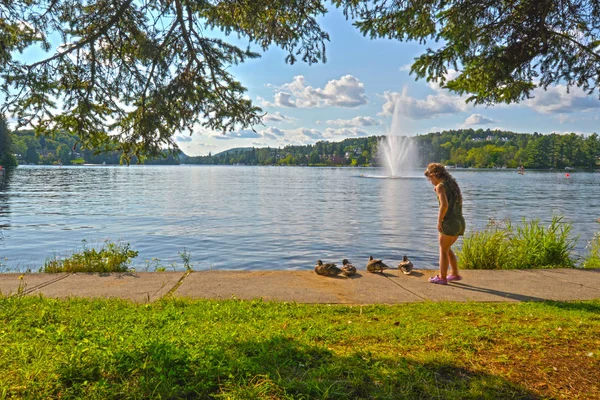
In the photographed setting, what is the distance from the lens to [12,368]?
3.36 m

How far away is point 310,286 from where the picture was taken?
697 cm

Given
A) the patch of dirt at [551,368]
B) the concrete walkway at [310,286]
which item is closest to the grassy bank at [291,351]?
the patch of dirt at [551,368]

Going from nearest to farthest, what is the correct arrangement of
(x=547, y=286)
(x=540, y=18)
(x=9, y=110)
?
(x=9, y=110)
(x=540, y=18)
(x=547, y=286)

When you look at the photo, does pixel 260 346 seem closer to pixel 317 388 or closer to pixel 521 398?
pixel 317 388

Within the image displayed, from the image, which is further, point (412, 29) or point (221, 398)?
point (412, 29)

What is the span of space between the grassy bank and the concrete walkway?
76 centimetres

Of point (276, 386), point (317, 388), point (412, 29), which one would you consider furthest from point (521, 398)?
point (412, 29)

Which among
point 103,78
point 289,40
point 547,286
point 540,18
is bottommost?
point 547,286

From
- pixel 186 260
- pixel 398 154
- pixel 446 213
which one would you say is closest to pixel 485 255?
pixel 446 213

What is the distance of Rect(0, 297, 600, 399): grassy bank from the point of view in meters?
3.16

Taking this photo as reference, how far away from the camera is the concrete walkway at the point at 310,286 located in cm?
629

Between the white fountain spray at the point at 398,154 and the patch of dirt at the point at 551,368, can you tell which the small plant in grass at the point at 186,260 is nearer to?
the patch of dirt at the point at 551,368

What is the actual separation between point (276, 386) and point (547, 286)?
5.82m

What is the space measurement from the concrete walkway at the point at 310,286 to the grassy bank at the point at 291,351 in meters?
0.76
